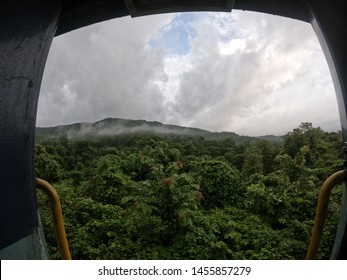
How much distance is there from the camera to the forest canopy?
4.25 m

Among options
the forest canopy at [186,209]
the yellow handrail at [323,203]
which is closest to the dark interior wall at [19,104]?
the yellow handrail at [323,203]

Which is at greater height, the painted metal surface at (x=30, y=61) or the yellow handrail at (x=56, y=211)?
the painted metal surface at (x=30, y=61)

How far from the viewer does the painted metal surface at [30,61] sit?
1.30 metres

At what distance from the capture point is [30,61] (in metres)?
1.53

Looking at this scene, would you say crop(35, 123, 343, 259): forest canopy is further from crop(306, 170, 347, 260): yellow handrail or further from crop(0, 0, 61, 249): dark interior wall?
crop(0, 0, 61, 249): dark interior wall

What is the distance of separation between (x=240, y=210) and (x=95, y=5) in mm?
5354

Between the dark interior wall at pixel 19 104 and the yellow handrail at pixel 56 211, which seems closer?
the dark interior wall at pixel 19 104

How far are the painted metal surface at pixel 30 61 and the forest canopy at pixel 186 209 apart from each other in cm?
264

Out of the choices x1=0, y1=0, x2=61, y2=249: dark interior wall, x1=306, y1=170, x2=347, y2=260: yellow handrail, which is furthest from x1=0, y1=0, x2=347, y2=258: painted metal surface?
x1=306, y1=170, x2=347, y2=260: yellow handrail

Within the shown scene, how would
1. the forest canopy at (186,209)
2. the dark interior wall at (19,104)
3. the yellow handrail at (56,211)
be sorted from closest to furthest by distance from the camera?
1. the dark interior wall at (19,104)
2. the yellow handrail at (56,211)
3. the forest canopy at (186,209)

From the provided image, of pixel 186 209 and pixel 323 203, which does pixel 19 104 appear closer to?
pixel 323 203

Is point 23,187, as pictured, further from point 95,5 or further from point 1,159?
point 95,5

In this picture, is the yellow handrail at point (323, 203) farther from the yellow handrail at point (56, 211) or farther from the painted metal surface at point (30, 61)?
the yellow handrail at point (56, 211)

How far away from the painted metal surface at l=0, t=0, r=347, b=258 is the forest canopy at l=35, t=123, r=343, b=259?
2.64 metres
